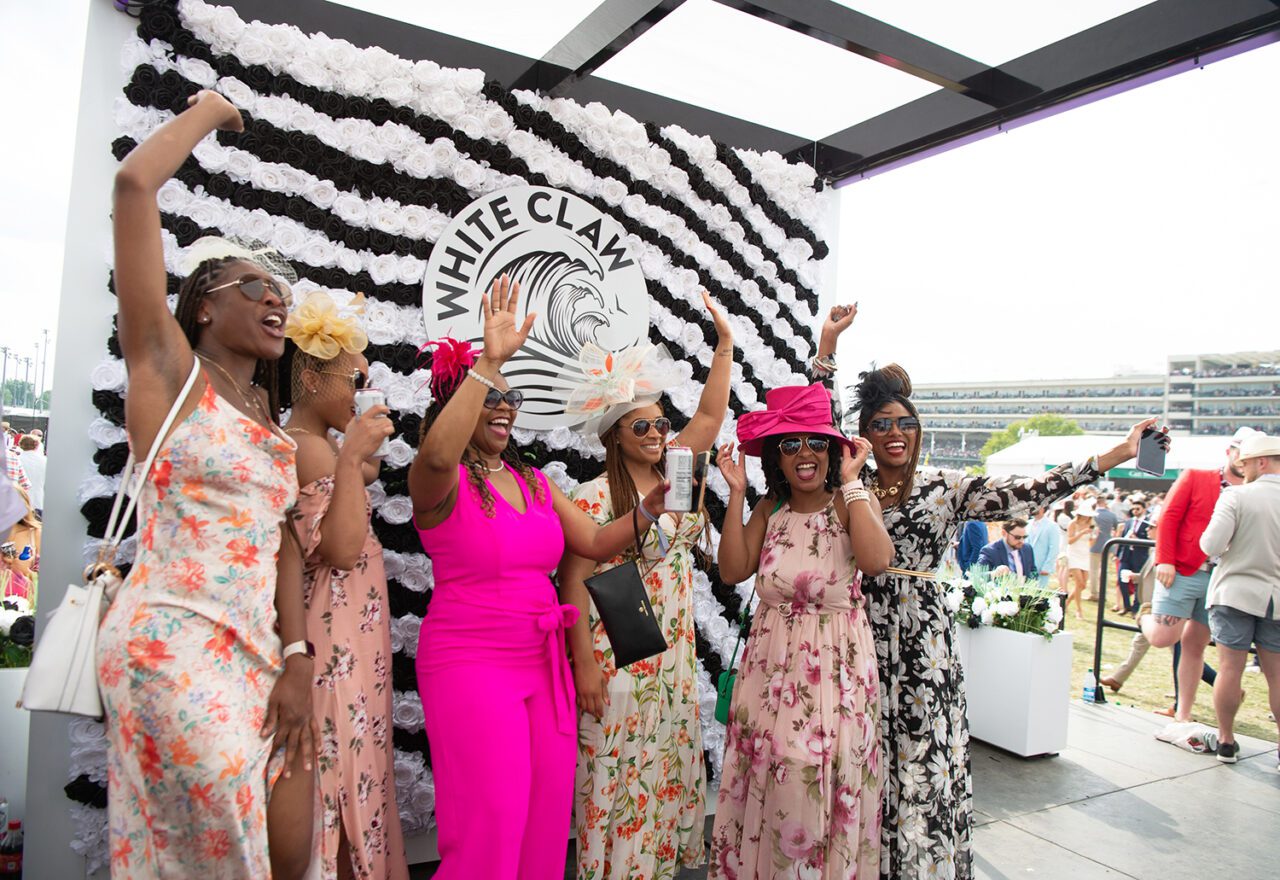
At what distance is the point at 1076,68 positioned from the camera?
3.66 meters

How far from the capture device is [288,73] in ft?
10.8

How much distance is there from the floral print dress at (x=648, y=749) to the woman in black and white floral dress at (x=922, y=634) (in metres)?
0.75

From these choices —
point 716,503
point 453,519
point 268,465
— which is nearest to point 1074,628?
point 716,503

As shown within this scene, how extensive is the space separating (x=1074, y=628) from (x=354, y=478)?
11.7m

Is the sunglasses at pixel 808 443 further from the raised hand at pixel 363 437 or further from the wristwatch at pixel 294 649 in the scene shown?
the wristwatch at pixel 294 649

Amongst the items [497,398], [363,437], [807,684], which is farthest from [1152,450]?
[363,437]

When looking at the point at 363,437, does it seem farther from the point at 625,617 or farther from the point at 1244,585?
the point at 1244,585

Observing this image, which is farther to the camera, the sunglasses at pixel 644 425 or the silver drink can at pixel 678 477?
the sunglasses at pixel 644 425

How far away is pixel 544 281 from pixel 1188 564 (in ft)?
17.8

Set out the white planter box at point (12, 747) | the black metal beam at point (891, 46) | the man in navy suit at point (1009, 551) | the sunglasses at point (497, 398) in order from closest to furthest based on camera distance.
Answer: the sunglasses at point (497, 398), the white planter box at point (12, 747), the black metal beam at point (891, 46), the man in navy suit at point (1009, 551)

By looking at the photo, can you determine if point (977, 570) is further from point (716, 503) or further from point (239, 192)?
point (239, 192)

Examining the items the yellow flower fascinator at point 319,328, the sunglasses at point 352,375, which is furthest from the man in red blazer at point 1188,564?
the yellow flower fascinator at point 319,328

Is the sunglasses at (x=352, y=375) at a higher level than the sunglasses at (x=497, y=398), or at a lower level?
higher

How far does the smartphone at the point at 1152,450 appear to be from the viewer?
115 inches
